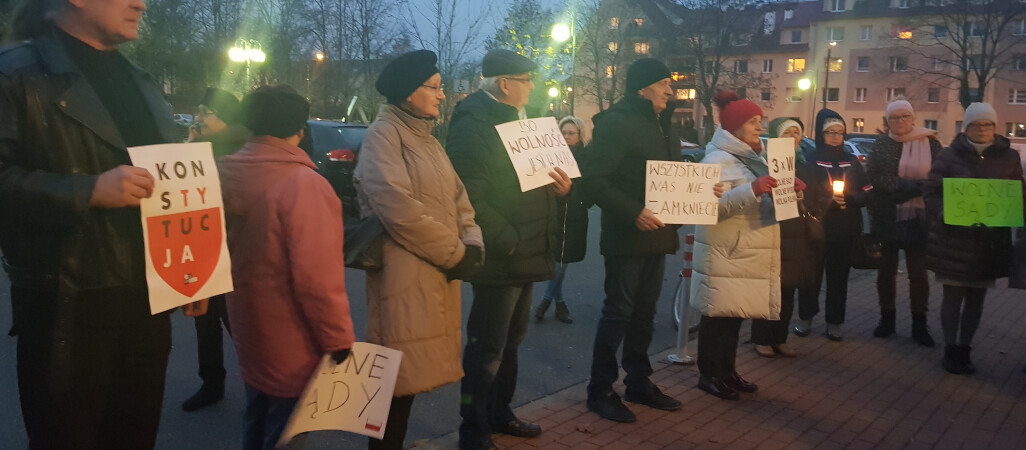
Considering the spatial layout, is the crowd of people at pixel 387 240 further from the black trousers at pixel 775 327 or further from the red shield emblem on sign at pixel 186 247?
the red shield emblem on sign at pixel 186 247

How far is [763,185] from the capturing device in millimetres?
5105

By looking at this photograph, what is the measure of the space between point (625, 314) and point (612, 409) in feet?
1.98

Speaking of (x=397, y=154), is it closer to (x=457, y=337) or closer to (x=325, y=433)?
(x=457, y=337)

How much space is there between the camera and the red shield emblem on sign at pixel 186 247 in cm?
234

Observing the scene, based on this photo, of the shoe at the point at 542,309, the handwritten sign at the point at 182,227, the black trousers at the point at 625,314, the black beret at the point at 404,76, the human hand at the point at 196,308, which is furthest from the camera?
the shoe at the point at 542,309

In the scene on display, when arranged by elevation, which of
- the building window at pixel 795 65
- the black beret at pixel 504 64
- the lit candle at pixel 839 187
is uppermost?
the building window at pixel 795 65

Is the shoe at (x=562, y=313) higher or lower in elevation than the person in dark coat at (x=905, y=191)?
lower

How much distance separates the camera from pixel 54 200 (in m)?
2.17

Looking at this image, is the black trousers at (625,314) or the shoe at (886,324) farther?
the shoe at (886,324)

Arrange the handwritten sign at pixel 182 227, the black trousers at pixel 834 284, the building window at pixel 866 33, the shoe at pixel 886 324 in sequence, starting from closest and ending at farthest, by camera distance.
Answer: the handwritten sign at pixel 182 227 < the black trousers at pixel 834 284 < the shoe at pixel 886 324 < the building window at pixel 866 33

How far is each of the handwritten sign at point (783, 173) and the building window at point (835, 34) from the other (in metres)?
78.7

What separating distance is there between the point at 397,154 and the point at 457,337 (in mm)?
857

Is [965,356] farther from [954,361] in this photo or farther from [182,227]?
[182,227]

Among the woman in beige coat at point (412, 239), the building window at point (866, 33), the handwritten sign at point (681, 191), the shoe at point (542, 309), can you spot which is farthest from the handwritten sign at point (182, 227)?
the building window at point (866, 33)
